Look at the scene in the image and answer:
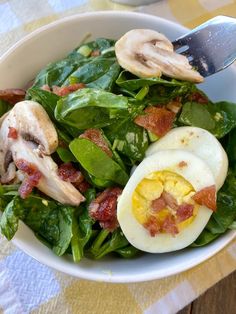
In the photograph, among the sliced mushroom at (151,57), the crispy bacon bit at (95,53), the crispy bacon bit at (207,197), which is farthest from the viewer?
the crispy bacon bit at (95,53)

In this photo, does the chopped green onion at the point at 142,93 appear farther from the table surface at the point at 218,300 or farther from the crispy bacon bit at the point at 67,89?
the table surface at the point at 218,300

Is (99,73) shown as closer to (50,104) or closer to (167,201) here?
(50,104)

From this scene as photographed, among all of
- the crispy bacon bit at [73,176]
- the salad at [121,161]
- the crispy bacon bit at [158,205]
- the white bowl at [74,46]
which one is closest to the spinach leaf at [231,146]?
the salad at [121,161]

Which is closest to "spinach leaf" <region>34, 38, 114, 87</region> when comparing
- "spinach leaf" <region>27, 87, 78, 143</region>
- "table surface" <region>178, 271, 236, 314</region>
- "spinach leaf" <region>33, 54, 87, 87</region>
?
"spinach leaf" <region>33, 54, 87, 87</region>

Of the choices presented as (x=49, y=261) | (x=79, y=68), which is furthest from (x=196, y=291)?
(x=79, y=68)

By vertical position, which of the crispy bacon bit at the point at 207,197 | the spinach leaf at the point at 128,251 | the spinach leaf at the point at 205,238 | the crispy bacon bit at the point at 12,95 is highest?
the crispy bacon bit at the point at 12,95

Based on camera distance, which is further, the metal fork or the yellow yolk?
the metal fork

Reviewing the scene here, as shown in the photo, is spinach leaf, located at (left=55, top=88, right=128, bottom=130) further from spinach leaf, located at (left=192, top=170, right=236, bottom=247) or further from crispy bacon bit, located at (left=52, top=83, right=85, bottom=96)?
spinach leaf, located at (left=192, top=170, right=236, bottom=247)
